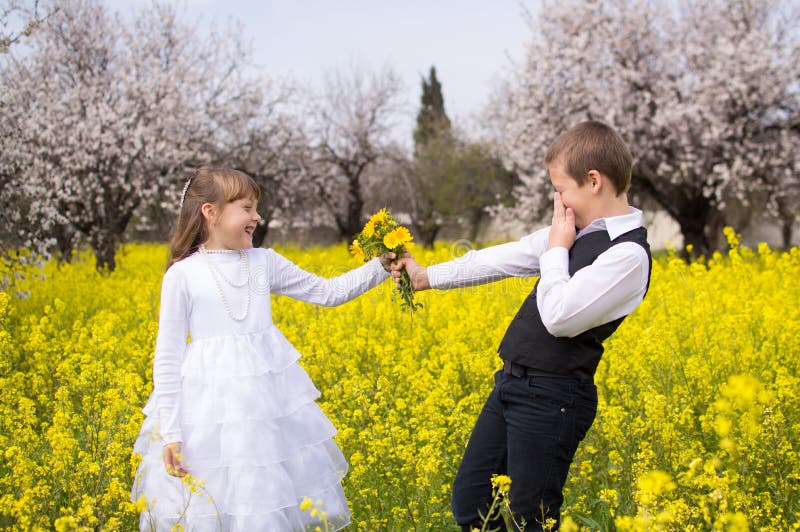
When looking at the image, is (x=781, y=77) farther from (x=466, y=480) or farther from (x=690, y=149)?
(x=466, y=480)

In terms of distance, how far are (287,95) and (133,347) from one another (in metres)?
13.8

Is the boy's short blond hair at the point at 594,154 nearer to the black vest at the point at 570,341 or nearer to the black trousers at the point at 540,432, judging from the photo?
the black vest at the point at 570,341

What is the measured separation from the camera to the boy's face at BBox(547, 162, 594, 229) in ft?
7.47

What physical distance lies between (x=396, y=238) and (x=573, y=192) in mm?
703

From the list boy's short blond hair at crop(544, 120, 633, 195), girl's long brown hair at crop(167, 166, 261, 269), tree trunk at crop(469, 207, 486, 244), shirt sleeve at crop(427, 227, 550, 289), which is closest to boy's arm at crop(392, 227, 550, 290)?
shirt sleeve at crop(427, 227, 550, 289)

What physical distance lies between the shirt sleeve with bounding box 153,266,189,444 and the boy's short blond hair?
1.33 metres

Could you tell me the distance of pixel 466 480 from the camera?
95.0 inches

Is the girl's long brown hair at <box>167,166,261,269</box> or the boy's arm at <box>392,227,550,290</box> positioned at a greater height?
the girl's long brown hair at <box>167,166,261,269</box>

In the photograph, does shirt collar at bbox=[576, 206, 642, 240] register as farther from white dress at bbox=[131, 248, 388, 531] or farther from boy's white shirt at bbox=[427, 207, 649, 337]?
white dress at bbox=[131, 248, 388, 531]

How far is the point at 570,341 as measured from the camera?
2.22m

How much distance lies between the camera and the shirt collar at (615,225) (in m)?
2.22

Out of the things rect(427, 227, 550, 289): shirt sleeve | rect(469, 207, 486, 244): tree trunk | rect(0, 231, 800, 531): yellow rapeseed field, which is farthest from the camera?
rect(469, 207, 486, 244): tree trunk

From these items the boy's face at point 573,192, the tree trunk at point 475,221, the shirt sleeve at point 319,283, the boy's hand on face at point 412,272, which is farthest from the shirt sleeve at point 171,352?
the tree trunk at point 475,221

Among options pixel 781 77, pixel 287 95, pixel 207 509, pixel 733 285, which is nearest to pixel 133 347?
pixel 207 509
